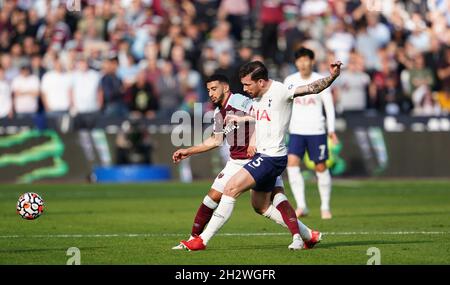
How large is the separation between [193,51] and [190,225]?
14.0 m

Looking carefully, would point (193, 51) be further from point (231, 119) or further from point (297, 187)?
point (231, 119)

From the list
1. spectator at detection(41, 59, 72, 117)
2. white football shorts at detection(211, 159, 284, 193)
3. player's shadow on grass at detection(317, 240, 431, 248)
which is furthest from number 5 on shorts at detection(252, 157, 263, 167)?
spectator at detection(41, 59, 72, 117)

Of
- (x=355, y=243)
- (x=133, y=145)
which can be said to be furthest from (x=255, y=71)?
(x=133, y=145)

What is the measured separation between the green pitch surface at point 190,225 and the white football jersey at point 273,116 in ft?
4.19

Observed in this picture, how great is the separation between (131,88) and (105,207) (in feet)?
26.8

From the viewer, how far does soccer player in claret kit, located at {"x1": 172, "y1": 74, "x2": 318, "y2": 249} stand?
562 inches

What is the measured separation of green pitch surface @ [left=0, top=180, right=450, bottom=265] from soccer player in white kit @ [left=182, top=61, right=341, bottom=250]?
1.19 ft

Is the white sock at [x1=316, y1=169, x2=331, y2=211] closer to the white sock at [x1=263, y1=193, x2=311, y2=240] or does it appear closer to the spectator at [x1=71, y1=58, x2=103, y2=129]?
the white sock at [x1=263, y1=193, x2=311, y2=240]

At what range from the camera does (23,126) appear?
28.5 m

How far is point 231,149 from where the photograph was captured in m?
15.0

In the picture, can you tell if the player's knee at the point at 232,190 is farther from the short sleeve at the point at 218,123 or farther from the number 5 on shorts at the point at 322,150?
the number 5 on shorts at the point at 322,150

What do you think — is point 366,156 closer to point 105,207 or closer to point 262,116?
point 105,207

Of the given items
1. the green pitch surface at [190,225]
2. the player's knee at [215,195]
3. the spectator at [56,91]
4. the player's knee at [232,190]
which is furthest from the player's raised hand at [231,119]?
the spectator at [56,91]
